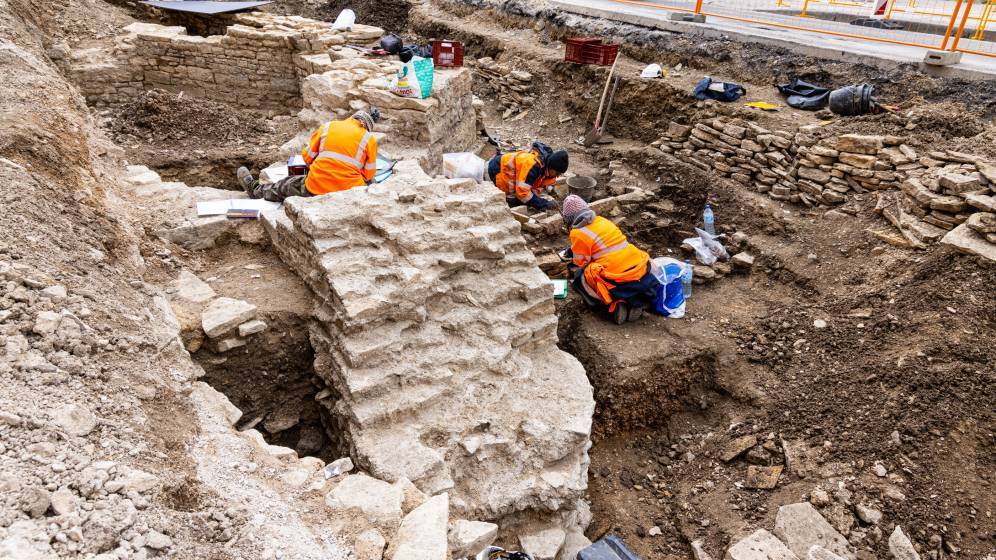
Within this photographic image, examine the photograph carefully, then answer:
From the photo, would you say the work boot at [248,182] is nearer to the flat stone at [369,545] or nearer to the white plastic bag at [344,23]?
the flat stone at [369,545]

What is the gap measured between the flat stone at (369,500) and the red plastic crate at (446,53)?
7.18 meters

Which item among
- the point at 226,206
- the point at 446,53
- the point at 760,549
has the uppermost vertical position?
the point at 446,53

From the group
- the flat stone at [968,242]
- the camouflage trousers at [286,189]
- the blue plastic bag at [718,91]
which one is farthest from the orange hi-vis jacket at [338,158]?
the blue plastic bag at [718,91]

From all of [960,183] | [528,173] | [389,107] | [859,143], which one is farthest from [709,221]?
[389,107]

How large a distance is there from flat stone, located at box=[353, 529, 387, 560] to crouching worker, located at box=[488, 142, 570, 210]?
554 cm

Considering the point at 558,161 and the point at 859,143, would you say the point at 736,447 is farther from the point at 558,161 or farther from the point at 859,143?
the point at 859,143

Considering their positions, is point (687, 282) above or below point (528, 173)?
below

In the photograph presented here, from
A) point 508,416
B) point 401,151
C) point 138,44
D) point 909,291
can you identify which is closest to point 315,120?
point 401,151

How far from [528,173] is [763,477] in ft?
15.0

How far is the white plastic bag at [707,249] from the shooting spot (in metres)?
7.29

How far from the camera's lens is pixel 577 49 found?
10867 mm

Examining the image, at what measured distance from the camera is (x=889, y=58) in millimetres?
8742

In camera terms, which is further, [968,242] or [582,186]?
[582,186]

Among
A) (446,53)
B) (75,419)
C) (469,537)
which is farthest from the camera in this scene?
(446,53)
